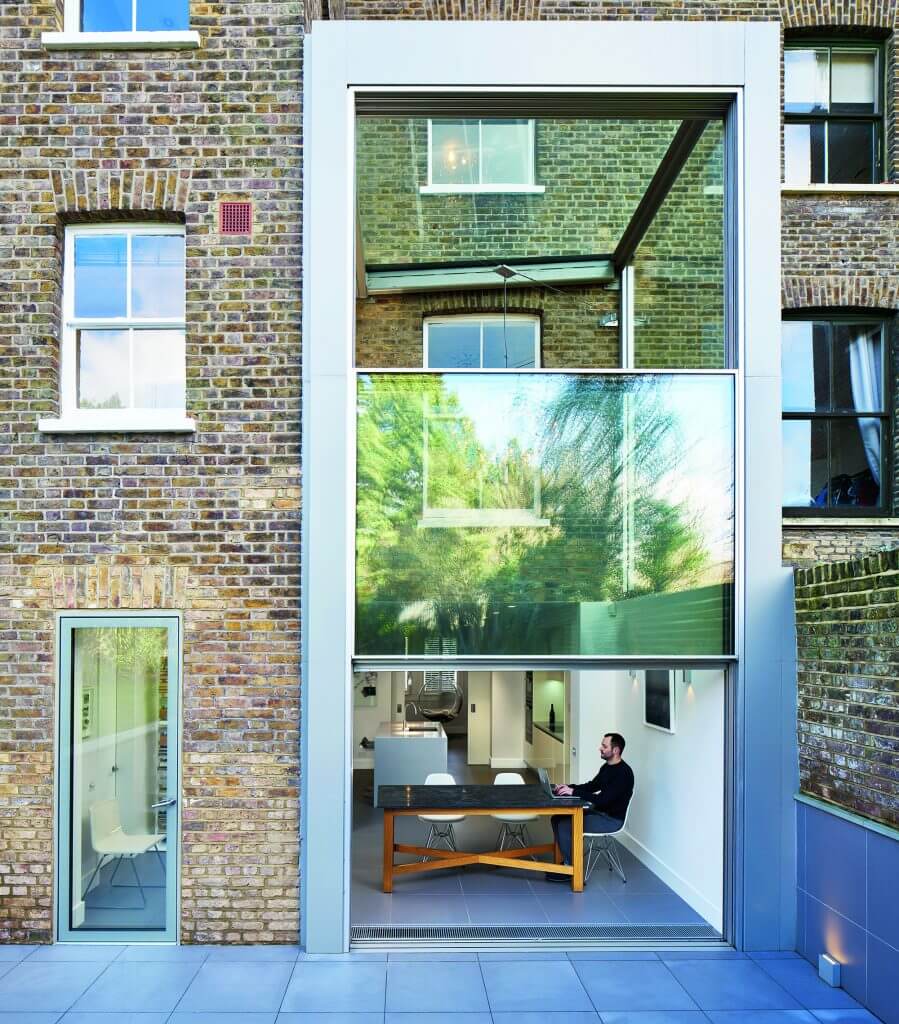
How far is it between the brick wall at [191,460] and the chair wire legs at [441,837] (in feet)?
10.2

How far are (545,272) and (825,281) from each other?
315cm

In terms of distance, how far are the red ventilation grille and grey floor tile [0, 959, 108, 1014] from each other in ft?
18.0

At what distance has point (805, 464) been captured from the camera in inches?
422

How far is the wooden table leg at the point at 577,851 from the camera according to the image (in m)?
8.70

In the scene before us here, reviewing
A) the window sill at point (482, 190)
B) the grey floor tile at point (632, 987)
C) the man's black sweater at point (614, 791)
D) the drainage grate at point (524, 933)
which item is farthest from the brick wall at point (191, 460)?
the man's black sweater at point (614, 791)

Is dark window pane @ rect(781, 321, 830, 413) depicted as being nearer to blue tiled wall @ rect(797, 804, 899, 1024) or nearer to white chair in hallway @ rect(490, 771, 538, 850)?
white chair in hallway @ rect(490, 771, 538, 850)

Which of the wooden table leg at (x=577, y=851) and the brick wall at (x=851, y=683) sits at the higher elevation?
the brick wall at (x=851, y=683)

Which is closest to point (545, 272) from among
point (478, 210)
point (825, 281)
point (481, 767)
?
point (478, 210)

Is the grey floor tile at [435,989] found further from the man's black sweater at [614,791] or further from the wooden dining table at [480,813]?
the man's black sweater at [614,791]

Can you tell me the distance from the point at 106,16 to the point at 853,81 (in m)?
8.45

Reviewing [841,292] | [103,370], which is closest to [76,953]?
[103,370]

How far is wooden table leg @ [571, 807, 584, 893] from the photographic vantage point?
8695 mm

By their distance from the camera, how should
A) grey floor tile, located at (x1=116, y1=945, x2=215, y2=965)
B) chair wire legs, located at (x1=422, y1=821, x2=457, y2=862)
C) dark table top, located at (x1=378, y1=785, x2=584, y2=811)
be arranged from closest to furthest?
grey floor tile, located at (x1=116, y1=945, x2=215, y2=965)
dark table top, located at (x1=378, y1=785, x2=584, y2=811)
chair wire legs, located at (x1=422, y1=821, x2=457, y2=862)

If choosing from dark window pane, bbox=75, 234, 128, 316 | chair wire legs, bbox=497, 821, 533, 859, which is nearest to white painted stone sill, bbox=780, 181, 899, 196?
dark window pane, bbox=75, 234, 128, 316
